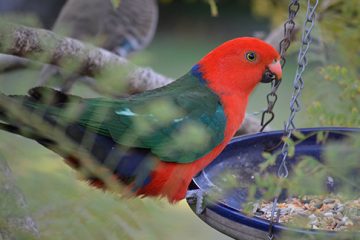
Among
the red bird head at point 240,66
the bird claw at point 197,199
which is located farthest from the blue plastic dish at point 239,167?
the red bird head at point 240,66

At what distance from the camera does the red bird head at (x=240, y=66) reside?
1.74m

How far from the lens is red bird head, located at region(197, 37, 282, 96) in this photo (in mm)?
1743

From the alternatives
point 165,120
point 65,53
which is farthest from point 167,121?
point 65,53

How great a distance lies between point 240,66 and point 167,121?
2.51 ft

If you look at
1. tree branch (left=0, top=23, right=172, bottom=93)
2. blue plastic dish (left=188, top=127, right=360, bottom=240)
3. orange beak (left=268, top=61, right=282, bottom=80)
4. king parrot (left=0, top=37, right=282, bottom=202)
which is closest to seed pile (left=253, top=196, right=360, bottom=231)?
blue plastic dish (left=188, top=127, right=360, bottom=240)

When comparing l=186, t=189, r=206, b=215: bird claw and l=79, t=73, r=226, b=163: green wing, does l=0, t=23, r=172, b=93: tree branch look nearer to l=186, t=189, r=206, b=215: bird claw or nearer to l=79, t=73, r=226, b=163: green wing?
l=79, t=73, r=226, b=163: green wing

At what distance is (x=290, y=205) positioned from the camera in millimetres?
1605

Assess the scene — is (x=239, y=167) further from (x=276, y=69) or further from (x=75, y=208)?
(x=75, y=208)

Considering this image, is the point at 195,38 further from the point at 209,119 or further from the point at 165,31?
the point at 209,119

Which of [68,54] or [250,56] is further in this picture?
[250,56]

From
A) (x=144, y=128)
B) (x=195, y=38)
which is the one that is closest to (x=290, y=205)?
(x=144, y=128)

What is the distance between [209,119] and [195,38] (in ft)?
17.2

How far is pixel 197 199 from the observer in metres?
1.44

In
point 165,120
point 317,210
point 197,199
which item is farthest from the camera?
point 317,210
